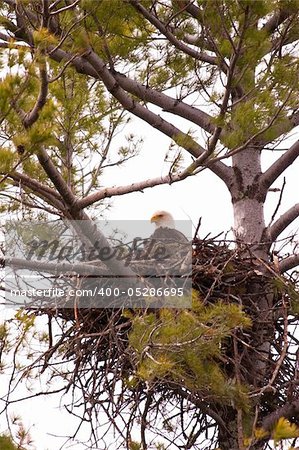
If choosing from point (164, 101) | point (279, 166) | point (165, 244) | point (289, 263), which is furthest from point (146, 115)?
point (289, 263)

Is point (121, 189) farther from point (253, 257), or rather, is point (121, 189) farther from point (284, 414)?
Result: point (284, 414)

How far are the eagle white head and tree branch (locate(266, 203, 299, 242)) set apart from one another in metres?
0.90

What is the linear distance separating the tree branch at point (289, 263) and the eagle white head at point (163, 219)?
1170 mm

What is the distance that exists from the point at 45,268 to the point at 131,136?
6.41ft

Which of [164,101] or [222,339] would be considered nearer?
[222,339]

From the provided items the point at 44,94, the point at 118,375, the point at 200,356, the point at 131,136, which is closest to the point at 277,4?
the point at 44,94

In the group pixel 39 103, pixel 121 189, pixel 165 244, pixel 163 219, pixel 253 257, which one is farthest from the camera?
pixel 163 219

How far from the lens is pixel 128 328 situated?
5.20 meters

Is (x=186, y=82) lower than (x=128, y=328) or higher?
higher

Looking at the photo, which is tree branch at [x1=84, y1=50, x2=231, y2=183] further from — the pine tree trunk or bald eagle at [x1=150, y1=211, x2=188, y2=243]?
bald eagle at [x1=150, y1=211, x2=188, y2=243]

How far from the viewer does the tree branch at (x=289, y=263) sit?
537 centimetres

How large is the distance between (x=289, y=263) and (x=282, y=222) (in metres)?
0.33

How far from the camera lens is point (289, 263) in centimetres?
539

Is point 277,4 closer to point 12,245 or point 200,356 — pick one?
point 200,356
